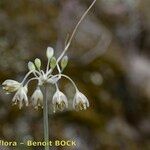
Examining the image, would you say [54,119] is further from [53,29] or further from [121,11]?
[121,11]

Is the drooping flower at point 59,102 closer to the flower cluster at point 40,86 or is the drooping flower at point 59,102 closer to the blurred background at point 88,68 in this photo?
the flower cluster at point 40,86

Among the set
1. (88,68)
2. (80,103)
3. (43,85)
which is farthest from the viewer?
(88,68)

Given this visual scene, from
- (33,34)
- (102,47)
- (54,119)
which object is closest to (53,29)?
(33,34)

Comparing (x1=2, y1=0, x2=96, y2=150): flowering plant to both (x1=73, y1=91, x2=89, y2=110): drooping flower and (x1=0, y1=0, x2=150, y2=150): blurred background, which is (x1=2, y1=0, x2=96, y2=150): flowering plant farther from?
(x1=0, y1=0, x2=150, y2=150): blurred background

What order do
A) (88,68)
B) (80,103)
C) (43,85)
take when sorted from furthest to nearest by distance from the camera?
(88,68)
(80,103)
(43,85)

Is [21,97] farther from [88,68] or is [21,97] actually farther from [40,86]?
[88,68]

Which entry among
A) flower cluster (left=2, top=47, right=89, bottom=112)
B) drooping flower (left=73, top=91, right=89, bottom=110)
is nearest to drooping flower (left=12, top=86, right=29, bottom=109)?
flower cluster (left=2, top=47, right=89, bottom=112)

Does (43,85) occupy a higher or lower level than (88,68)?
lower

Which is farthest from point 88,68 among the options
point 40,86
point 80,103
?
point 40,86
